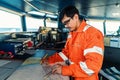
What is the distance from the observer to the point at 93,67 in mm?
1540

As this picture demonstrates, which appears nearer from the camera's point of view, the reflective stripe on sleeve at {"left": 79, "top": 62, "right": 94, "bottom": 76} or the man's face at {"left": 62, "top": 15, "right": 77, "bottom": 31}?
the reflective stripe on sleeve at {"left": 79, "top": 62, "right": 94, "bottom": 76}

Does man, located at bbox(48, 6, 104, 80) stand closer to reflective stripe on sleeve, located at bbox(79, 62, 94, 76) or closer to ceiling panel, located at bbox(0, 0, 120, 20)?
reflective stripe on sleeve, located at bbox(79, 62, 94, 76)

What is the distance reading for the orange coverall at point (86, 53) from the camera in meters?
1.55

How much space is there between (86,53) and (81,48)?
0.56 feet

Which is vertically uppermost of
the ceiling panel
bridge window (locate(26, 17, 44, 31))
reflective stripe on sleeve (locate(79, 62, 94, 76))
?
the ceiling panel

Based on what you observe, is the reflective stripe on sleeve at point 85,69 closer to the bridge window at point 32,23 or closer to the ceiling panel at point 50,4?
the ceiling panel at point 50,4

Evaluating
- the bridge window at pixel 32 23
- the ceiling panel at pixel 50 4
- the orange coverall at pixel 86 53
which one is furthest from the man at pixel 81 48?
the bridge window at pixel 32 23

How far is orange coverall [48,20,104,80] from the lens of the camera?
155 centimetres

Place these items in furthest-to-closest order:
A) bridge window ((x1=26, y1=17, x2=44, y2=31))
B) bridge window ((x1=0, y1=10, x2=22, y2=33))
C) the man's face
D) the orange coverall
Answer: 1. bridge window ((x1=26, y1=17, x2=44, y2=31))
2. bridge window ((x1=0, y1=10, x2=22, y2=33))
3. the man's face
4. the orange coverall

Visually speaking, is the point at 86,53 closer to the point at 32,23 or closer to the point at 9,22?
the point at 9,22

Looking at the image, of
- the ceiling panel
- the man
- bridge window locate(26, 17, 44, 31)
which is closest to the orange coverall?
the man

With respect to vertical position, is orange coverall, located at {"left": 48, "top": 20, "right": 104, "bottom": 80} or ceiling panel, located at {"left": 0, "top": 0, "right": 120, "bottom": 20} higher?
ceiling panel, located at {"left": 0, "top": 0, "right": 120, "bottom": 20}

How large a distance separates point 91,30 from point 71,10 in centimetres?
27

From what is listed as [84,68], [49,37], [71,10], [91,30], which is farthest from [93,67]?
[49,37]
